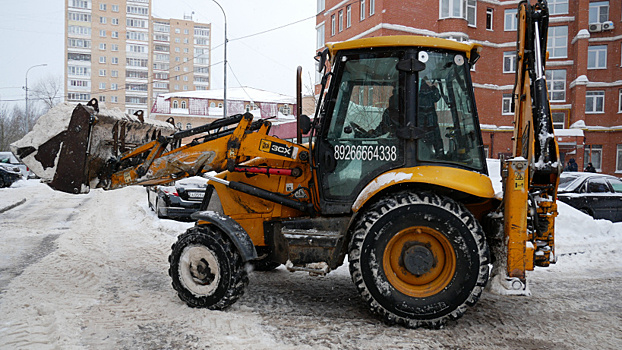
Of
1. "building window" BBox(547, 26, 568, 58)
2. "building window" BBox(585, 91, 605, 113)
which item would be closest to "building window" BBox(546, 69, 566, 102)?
"building window" BBox(547, 26, 568, 58)

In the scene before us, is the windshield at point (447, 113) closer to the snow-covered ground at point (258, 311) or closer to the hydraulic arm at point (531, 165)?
the hydraulic arm at point (531, 165)

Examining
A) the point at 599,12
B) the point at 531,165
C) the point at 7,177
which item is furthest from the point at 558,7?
the point at 7,177

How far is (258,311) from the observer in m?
4.79

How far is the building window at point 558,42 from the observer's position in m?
33.3

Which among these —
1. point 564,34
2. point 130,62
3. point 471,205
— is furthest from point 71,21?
point 471,205

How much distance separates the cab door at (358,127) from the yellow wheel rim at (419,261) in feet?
2.02

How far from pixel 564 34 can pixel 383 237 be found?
35176 millimetres

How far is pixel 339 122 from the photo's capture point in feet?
15.3

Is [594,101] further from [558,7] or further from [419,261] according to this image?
[419,261]

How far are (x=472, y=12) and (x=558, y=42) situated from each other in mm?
7267

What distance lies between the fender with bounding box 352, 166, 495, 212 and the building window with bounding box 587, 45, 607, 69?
112ft

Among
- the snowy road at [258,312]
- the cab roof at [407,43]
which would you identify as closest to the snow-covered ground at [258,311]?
the snowy road at [258,312]

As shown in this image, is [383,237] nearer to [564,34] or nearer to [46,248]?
[46,248]

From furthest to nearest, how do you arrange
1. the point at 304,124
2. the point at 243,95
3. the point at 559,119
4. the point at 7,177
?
the point at 243,95
the point at 559,119
the point at 7,177
the point at 304,124
